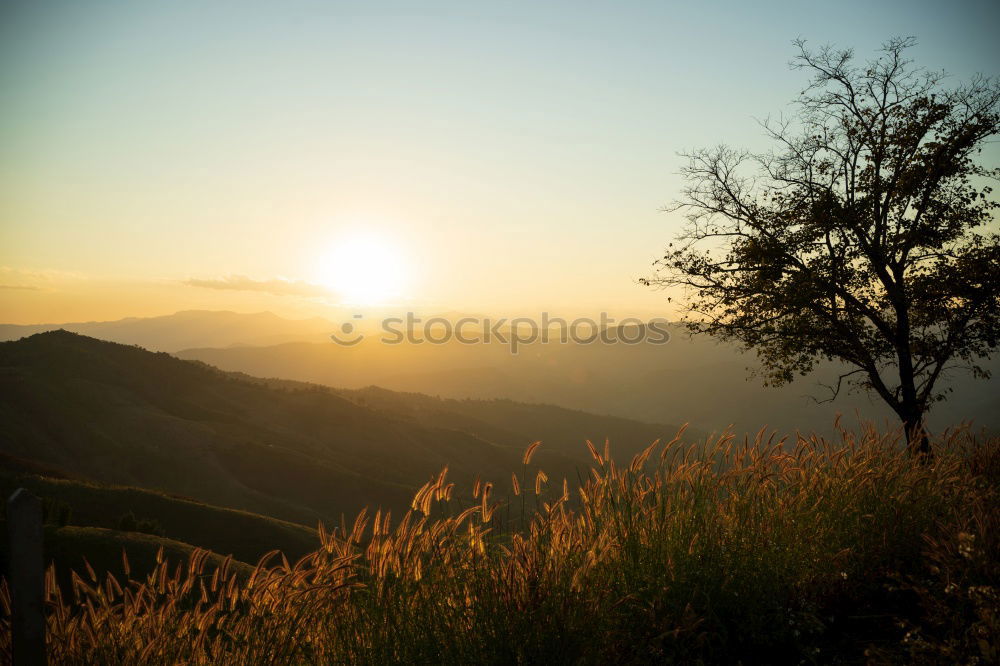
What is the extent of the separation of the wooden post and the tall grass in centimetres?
99

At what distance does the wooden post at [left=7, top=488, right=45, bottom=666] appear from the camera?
2.88 meters

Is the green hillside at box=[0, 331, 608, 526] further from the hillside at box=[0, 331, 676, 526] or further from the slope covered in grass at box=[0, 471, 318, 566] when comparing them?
the slope covered in grass at box=[0, 471, 318, 566]

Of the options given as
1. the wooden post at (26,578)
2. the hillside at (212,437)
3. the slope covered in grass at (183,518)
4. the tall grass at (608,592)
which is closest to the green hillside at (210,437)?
the hillside at (212,437)

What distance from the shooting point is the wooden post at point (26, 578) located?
288 cm

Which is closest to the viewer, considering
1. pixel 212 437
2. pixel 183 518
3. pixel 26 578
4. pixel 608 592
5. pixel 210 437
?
pixel 26 578

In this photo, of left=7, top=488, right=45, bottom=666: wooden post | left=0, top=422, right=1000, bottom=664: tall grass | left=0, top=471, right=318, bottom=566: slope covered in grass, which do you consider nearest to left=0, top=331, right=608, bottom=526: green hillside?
left=0, top=471, right=318, bottom=566: slope covered in grass

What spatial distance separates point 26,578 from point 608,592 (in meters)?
3.32

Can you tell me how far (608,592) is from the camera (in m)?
4.48

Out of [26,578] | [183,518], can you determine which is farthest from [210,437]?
[26,578]

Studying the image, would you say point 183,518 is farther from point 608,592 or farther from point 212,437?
point 212,437

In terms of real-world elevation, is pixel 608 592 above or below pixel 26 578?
below

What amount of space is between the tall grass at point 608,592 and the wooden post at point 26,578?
986 millimetres

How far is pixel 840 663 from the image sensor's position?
4.49m

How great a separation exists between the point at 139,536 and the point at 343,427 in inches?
1923
